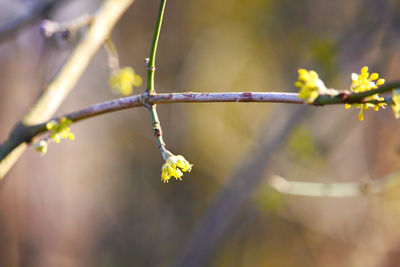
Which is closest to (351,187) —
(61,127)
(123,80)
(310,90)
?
(123,80)

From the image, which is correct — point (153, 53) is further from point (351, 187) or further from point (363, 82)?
point (351, 187)

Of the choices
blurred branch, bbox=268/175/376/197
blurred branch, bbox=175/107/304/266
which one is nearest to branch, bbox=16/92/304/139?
blurred branch, bbox=268/175/376/197

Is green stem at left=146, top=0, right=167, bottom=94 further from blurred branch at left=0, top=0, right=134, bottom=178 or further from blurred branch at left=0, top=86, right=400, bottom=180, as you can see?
blurred branch at left=0, top=0, right=134, bottom=178

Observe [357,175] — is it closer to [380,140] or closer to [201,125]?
[380,140]

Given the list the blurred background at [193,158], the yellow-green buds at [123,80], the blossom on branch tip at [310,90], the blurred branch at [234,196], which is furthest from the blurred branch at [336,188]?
the blossom on branch tip at [310,90]

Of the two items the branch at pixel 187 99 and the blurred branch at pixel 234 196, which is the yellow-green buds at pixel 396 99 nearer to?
the branch at pixel 187 99

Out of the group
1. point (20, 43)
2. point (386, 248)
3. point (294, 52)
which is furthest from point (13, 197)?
point (386, 248)
